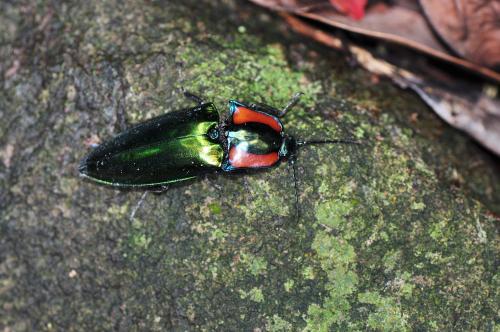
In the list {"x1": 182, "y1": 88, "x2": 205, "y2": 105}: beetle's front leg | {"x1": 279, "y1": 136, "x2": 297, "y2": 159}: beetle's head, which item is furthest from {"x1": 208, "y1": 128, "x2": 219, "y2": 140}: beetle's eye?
{"x1": 279, "y1": 136, "x2": 297, "y2": 159}: beetle's head

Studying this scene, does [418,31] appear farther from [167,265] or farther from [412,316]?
[167,265]

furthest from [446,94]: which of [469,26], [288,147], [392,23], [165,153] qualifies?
[165,153]

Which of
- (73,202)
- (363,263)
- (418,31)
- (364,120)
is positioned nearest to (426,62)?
(418,31)

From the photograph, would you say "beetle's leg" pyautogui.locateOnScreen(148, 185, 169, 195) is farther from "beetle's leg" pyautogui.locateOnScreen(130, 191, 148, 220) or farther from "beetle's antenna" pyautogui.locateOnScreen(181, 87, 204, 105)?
"beetle's antenna" pyautogui.locateOnScreen(181, 87, 204, 105)

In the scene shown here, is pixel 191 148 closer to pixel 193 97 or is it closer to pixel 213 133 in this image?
pixel 213 133

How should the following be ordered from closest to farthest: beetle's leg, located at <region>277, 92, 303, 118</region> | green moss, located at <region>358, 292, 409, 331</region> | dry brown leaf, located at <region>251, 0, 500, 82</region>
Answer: green moss, located at <region>358, 292, 409, 331</region> → beetle's leg, located at <region>277, 92, 303, 118</region> → dry brown leaf, located at <region>251, 0, 500, 82</region>

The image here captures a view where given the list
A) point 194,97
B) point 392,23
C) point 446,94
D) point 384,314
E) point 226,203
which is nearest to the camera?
point 384,314
